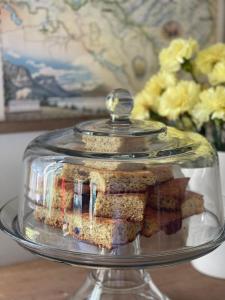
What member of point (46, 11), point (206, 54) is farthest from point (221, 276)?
point (46, 11)

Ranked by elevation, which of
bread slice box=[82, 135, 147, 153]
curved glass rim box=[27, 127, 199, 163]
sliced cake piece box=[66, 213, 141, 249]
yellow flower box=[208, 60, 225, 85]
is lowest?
sliced cake piece box=[66, 213, 141, 249]

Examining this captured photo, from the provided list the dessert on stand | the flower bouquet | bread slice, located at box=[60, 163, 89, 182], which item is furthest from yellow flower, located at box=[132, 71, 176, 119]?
bread slice, located at box=[60, 163, 89, 182]

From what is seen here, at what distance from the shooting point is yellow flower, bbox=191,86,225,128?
757 millimetres

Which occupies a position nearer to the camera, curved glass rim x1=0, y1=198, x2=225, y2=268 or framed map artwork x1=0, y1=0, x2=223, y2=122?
curved glass rim x1=0, y1=198, x2=225, y2=268

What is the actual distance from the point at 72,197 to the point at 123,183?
2.6 inches

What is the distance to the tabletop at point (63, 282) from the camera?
0.73 meters

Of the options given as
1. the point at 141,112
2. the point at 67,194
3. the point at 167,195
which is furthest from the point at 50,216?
the point at 141,112

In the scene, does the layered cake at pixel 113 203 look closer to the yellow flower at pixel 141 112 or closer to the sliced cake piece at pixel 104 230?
the sliced cake piece at pixel 104 230

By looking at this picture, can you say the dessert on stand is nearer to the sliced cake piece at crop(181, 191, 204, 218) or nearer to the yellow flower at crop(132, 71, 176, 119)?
the sliced cake piece at crop(181, 191, 204, 218)

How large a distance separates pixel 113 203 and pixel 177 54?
0.29 meters

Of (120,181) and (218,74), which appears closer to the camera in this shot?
(120,181)

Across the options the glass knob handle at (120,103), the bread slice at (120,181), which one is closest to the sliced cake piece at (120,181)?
the bread slice at (120,181)

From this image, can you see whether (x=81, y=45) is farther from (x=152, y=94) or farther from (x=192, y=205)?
(x=192, y=205)

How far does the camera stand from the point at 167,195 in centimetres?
65
